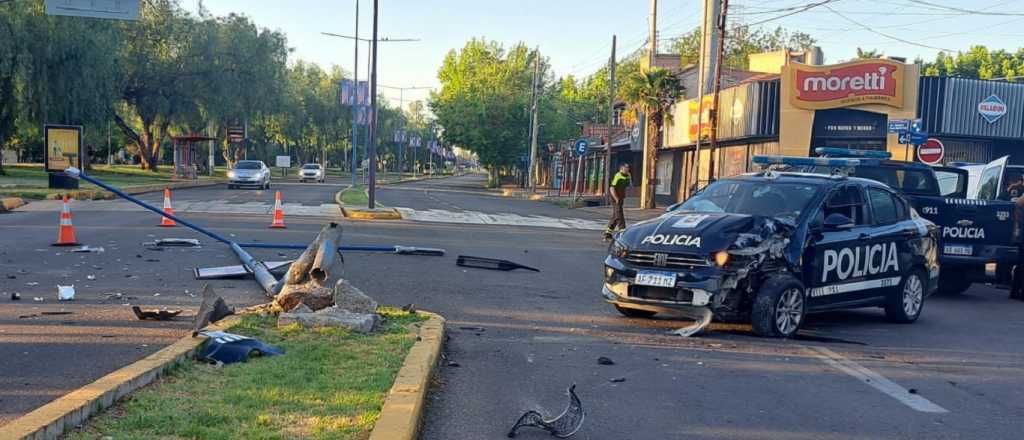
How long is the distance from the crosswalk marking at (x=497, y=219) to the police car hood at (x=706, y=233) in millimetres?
16595

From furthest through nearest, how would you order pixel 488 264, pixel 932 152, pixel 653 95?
pixel 653 95 → pixel 932 152 → pixel 488 264

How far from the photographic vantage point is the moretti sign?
31.2 meters

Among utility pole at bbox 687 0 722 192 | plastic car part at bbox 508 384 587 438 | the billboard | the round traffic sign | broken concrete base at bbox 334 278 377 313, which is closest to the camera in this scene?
plastic car part at bbox 508 384 587 438

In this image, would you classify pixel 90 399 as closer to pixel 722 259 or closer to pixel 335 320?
pixel 335 320

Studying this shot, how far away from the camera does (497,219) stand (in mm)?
28281

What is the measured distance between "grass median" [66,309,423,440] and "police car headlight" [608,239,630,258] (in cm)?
286

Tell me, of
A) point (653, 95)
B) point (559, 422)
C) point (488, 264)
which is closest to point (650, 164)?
point (653, 95)

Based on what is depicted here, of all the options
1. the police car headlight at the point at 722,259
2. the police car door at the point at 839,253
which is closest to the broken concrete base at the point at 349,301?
the police car headlight at the point at 722,259

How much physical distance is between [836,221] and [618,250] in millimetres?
2357

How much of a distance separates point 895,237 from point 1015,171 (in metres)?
8.58

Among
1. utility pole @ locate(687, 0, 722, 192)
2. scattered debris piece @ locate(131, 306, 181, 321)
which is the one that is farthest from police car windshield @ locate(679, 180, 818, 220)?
utility pole @ locate(687, 0, 722, 192)

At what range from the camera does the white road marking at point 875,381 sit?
6.48 meters

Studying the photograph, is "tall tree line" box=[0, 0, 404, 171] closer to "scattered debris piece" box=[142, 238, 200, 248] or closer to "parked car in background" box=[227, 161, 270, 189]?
"parked car in background" box=[227, 161, 270, 189]

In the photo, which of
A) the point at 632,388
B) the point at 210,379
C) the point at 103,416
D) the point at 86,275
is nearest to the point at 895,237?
the point at 632,388
